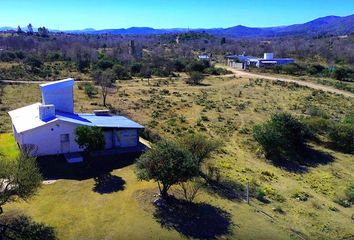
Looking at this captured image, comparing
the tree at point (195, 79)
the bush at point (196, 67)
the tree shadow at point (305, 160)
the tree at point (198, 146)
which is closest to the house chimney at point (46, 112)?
the tree at point (198, 146)

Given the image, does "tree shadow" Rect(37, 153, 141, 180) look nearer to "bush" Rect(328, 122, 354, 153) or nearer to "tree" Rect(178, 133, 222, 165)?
"tree" Rect(178, 133, 222, 165)

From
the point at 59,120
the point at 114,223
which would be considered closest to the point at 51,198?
the point at 114,223

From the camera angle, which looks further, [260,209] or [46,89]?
[46,89]

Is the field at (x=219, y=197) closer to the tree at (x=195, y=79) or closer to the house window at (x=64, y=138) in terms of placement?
the house window at (x=64, y=138)

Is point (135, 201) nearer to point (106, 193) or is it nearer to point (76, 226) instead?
point (106, 193)

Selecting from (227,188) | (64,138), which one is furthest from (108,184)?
(227,188)

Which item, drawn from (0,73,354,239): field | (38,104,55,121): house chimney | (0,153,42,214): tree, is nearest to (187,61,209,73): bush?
(0,73,354,239): field
